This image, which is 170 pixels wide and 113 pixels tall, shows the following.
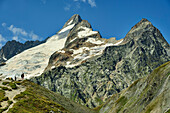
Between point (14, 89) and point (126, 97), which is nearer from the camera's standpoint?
point (14, 89)

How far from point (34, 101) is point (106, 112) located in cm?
6688

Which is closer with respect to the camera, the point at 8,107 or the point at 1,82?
the point at 8,107

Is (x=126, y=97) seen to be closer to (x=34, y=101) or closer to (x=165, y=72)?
(x=165, y=72)

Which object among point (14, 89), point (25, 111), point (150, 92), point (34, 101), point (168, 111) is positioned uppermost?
point (14, 89)

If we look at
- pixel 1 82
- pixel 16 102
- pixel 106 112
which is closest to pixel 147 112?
pixel 16 102

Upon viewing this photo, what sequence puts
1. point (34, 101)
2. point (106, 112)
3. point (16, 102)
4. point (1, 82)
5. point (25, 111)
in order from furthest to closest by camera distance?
point (106, 112)
point (1, 82)
point (34, 101)
point (16, 102)
point (25, 111)

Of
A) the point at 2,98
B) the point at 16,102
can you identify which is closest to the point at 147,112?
the point at 16,102

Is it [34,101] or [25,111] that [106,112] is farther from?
[25,111]

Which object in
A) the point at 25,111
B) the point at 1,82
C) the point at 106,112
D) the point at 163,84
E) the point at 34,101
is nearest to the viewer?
the point at 25,111

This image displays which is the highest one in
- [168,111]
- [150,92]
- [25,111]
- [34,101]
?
[34,101]

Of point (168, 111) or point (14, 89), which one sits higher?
point (14, 89)

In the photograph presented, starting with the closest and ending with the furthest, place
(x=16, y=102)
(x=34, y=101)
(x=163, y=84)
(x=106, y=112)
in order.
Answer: (x=16, y=102), (x=34, y=101), (x=163, y=84), (x=106, y=112)

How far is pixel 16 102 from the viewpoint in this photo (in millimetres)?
42938

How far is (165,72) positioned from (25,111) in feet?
133
